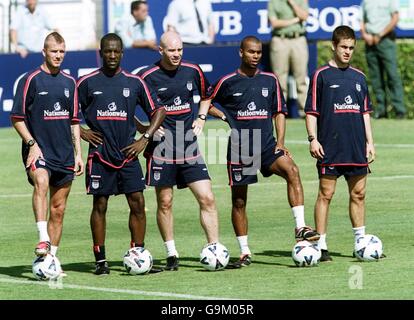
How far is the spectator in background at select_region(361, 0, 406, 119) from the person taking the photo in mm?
28469

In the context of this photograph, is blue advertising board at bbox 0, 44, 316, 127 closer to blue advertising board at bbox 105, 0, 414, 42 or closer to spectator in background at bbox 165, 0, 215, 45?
spectator in background at bbox 165, 0, 215, 45

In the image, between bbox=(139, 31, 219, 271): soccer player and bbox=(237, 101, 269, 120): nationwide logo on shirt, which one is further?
bbox=(237, 101, 269, 120): nationwide logo on shirt

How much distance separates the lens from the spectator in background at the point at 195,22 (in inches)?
1188

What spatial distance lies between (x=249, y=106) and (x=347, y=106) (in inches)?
41.0

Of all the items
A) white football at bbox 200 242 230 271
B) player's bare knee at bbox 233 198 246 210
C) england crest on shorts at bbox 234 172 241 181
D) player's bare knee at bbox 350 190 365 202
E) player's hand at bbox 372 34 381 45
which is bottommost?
white football at bbox 200 242 230 271

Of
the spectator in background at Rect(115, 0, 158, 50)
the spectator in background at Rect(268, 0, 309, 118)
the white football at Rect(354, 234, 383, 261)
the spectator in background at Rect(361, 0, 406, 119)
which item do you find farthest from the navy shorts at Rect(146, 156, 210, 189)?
the spectator in background at Rect(115, 0, 158, 50)

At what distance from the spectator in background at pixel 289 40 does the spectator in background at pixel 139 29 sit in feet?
8.78

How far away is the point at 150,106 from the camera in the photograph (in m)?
14.1

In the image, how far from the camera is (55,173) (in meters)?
13.9

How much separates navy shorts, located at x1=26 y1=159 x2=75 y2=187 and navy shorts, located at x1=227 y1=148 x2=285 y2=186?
1759 mm

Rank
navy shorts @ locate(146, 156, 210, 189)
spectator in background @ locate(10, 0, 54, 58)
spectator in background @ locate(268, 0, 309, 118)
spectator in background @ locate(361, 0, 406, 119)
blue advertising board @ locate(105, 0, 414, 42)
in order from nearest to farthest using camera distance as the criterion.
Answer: navy shorts @ locate(146, 156, 210, 189), spectator in background @ locate(268, 0, 309, 118), spectator in background @ locate(361, 0, 406, 119), spectator in background @ locate(10, 0, 54, 58), blue advertising board @ locate(105, 0, 414, 42)

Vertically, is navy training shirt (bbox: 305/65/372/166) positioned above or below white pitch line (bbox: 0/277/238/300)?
above
